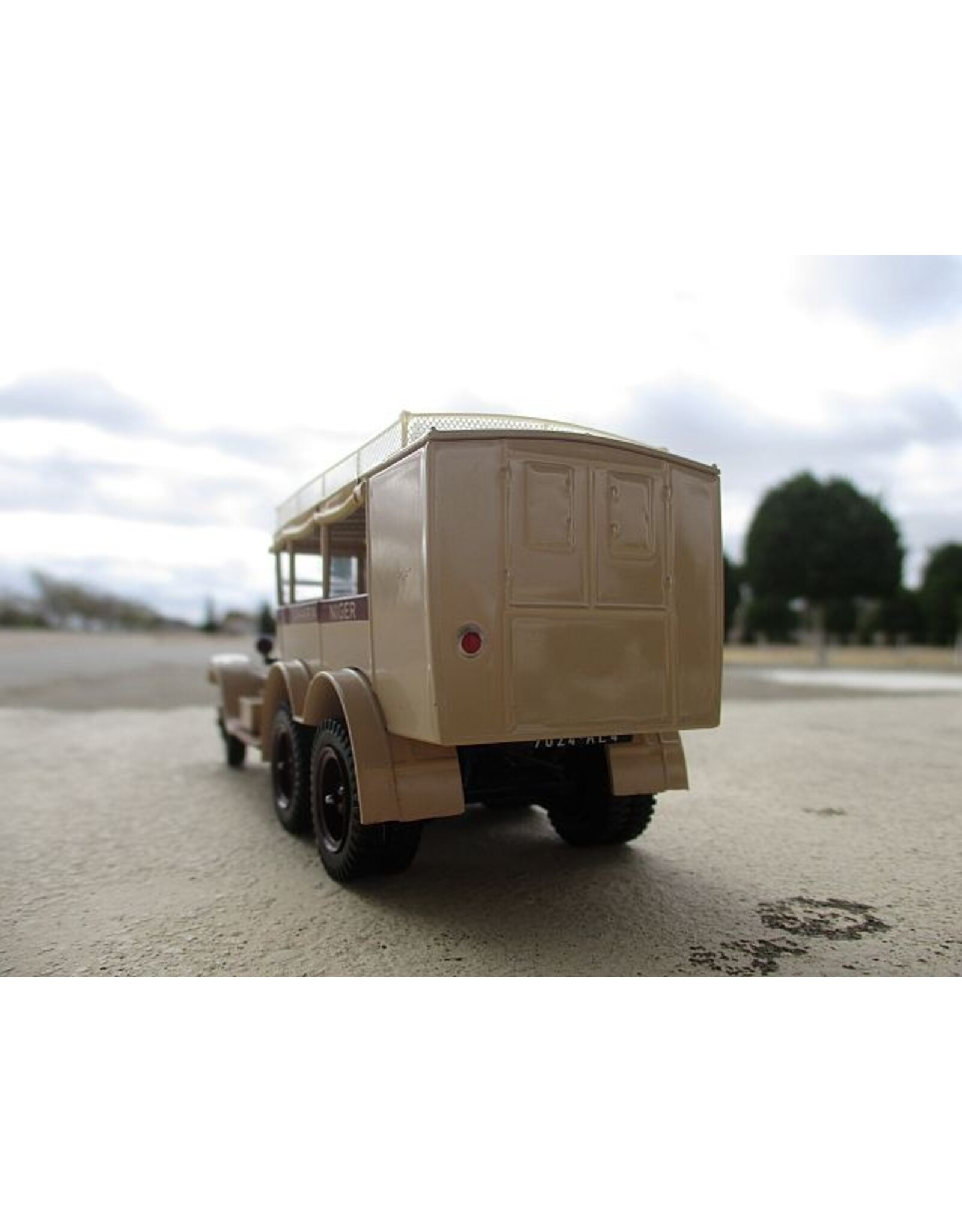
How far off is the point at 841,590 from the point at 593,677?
14.8 meters

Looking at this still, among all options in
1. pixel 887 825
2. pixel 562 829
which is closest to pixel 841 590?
pixel 887 825

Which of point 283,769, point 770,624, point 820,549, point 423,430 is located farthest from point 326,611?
point 770,624

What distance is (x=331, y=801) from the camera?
4.30 metres

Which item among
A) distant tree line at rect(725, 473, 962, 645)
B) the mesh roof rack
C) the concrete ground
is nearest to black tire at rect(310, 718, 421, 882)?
the concrete ground

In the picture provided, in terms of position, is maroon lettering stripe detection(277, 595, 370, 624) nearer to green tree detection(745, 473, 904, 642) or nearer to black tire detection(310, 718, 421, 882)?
black tire detection(310, 718, 421, 882)

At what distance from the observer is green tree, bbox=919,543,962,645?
30.7 m

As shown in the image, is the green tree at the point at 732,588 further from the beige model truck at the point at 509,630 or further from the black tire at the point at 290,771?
the beige model truck at the point at 509,630

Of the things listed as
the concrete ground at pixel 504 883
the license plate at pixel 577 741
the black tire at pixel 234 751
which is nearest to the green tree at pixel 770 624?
the concrete ground at pixel 504 883

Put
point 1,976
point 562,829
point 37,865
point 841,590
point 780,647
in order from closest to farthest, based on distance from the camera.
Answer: point 1,976, point 37,865, point 562,829, point 841,590, point 780,647

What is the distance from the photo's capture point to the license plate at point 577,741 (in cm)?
365

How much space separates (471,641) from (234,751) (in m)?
4.88

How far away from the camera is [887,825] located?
16.6 feet

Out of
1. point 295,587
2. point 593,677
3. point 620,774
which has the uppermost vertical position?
point 295,587

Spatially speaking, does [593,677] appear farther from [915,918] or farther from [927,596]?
[927,596]
